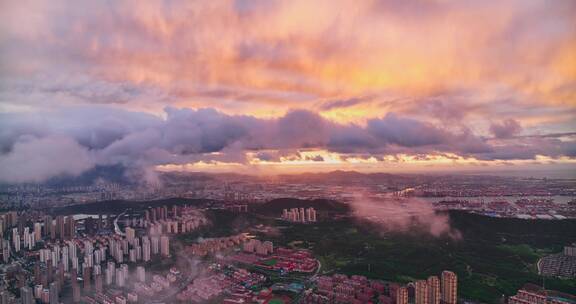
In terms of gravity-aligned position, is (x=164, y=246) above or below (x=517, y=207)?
below

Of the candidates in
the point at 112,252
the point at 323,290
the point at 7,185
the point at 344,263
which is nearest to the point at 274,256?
the point at 344,263

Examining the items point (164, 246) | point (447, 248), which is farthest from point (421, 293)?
point (164, 246)

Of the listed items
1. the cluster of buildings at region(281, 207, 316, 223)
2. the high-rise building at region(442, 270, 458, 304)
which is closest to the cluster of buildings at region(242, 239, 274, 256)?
the cluster of buildings at region(281, 207, 316, 223)

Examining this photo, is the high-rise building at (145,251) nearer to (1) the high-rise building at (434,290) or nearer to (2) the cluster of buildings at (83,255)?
(2) the cluster of buildings at (83,255)

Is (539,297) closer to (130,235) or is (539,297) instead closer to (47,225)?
(130,235)

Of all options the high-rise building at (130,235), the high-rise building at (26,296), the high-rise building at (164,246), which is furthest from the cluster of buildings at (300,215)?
the high-rise building at (26,296)

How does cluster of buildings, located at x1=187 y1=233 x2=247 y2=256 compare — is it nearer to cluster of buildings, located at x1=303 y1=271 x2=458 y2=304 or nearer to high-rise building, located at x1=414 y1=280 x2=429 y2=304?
cluster of buildings, located at x1=303 y1=271 x2=458 y2=304

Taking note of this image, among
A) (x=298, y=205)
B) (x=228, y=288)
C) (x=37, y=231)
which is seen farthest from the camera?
(x=298, y=205)

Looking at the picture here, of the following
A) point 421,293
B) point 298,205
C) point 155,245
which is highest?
point 298,205
